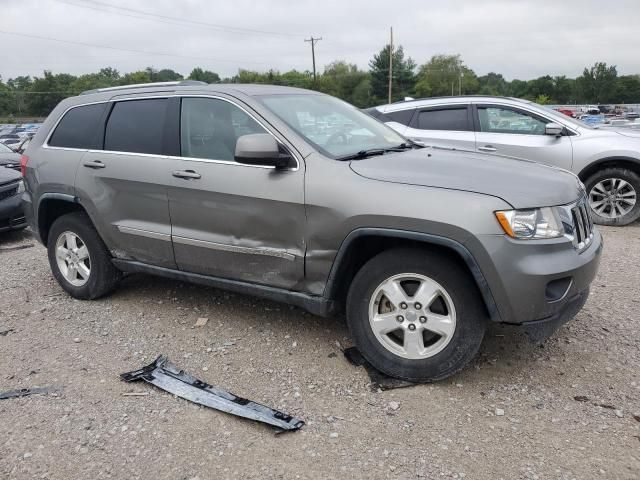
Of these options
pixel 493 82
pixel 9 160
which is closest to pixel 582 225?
pixel 9 160

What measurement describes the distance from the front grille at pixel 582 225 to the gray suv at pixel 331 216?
2 centimetres

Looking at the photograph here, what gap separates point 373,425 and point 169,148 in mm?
2457

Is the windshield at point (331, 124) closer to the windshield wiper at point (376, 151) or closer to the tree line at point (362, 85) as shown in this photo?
the windshield wiper at point (376, 151)

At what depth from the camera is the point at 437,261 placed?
3.16m

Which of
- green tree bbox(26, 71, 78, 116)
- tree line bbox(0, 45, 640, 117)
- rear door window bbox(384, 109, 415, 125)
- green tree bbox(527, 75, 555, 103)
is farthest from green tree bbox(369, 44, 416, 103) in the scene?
rear door window bbox(384, 109, 415, 125)

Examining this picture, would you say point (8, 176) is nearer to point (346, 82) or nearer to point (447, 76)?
point (346, 82)

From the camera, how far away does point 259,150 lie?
340 centimetres

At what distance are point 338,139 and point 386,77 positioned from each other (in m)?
84.7

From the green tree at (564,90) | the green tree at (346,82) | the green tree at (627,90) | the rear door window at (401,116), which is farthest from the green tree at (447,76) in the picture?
the rear door window at (401,116)

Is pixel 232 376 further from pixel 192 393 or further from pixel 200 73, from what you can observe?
pixel 200 73

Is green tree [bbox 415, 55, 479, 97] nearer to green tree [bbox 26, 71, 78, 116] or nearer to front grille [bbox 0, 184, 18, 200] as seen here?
green tree [bbox 26, 71, 78, 116]

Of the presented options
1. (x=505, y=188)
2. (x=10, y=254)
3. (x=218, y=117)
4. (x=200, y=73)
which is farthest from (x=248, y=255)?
(x=200, y=73)

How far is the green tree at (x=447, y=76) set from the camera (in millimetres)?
107062

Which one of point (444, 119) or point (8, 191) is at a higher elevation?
point (444, 119)
